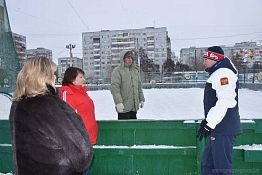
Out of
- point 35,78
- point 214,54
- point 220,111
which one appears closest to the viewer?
point 35,78

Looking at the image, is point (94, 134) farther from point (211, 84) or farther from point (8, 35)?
point (8, 35)

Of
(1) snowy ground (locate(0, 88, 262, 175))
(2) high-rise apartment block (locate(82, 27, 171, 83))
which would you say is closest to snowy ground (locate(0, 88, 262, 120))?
(1) snowy ground (locate(0, 88, 262, 175))

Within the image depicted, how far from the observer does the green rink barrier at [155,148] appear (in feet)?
12.1

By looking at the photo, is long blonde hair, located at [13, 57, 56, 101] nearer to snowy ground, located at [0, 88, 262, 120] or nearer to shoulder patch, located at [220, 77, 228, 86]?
shoulder patch, located at [220, 77, 228, 86]

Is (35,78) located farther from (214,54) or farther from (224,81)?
(214,54)

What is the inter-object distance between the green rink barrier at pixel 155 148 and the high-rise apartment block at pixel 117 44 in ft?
262

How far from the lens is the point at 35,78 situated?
2.06 metres

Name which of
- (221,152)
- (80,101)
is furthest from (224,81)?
(80,101)

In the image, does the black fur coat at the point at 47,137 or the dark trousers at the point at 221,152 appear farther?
the dark trousers at the point at 221,152

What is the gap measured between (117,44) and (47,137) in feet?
283

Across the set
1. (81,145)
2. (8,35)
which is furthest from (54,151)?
(8,35)

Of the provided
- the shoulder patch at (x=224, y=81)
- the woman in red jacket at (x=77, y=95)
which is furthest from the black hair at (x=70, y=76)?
the shoulder patch at (x=224, y=81)

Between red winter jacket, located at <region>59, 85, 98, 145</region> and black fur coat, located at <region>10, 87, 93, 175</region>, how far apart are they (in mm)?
1233

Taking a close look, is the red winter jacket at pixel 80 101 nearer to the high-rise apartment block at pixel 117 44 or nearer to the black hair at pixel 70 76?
the black hair at pixel 70 76
